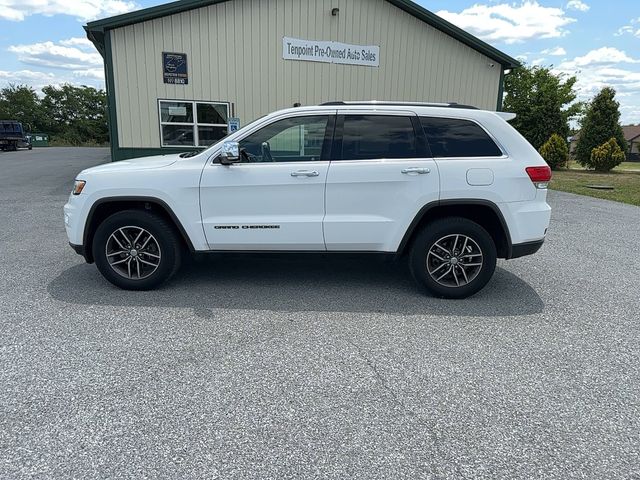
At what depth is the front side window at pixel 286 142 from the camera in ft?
14.3

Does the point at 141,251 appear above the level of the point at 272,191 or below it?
below

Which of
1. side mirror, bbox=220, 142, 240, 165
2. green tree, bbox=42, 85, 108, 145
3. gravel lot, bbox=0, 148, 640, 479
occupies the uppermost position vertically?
green tree, bbox=42, 85, 108, 145

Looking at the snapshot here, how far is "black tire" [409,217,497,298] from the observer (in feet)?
14.2

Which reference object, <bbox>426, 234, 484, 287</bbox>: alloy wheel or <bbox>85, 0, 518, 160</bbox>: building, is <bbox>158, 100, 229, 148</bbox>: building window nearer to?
<bbox>85, 0, 518, 160</bbox>: building

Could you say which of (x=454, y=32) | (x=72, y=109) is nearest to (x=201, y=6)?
(x=454, y=32)

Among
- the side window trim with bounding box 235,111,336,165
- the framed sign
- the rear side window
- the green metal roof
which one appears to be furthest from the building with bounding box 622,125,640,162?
the side window trim with bounding box 235,111,336,165

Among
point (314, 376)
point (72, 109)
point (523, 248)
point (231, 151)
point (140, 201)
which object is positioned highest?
point (72, 109)

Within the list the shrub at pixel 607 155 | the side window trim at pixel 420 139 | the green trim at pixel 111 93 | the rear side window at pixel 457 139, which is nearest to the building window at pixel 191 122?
the green trim at pixel 111 93

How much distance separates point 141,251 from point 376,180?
2.46m

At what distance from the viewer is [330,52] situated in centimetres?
1323

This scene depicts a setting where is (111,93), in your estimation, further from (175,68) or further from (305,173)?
(305,173)

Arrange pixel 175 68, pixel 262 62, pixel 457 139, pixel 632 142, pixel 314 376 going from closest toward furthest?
pixel 314 376 → pixel 457 139 → pixel 175 68 → pixel 262 62 → pixel 632 142

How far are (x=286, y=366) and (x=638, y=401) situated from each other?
2.29 meters

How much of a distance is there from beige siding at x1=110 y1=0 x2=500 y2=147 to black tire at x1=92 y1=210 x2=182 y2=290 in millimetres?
8438
